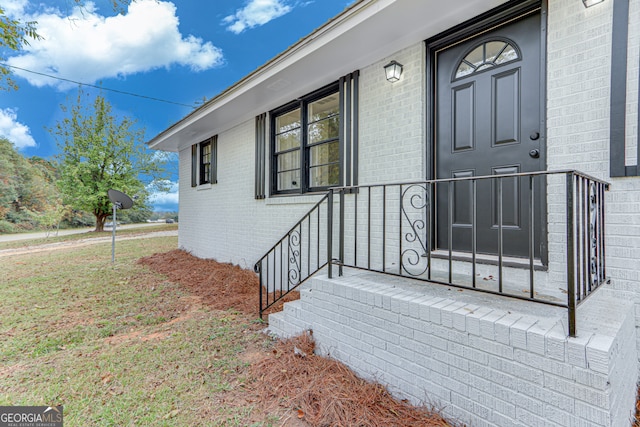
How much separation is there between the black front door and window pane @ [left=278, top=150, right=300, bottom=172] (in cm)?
243

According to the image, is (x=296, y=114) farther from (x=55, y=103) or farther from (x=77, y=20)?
(x=55, y=103)

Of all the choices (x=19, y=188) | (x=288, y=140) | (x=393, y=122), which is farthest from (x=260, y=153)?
(x=19, y=188)

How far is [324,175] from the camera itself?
4.26 metres

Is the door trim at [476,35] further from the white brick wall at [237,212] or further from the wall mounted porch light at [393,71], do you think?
the white brick wall at [237,212]

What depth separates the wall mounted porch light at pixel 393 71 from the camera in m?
3.10

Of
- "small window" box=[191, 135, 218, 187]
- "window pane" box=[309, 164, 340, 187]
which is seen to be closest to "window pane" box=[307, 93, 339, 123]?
"window pane" box=[309, 164, 340, 187]

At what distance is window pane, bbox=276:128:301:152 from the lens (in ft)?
15.8

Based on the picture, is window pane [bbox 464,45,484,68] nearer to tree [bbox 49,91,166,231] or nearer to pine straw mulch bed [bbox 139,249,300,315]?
pine straw mulch bed [bbox 139,249,300,315]

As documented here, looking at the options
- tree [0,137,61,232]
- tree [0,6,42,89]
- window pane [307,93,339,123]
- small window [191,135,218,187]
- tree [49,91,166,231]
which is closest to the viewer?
tree [0,6,42,89]

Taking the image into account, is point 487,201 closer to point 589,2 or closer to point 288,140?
point 589,2

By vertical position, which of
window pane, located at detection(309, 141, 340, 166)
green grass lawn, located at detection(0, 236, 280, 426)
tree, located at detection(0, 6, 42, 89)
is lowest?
green grass lawn, located at detection(0, 236, 280, 426)

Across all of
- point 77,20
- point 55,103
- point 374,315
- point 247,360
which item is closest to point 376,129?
point 374,315

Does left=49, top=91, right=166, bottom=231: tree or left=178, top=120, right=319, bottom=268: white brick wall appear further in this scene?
left=49, top=91, right=166, bottom=231: tree

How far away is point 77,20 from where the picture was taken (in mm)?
3457
